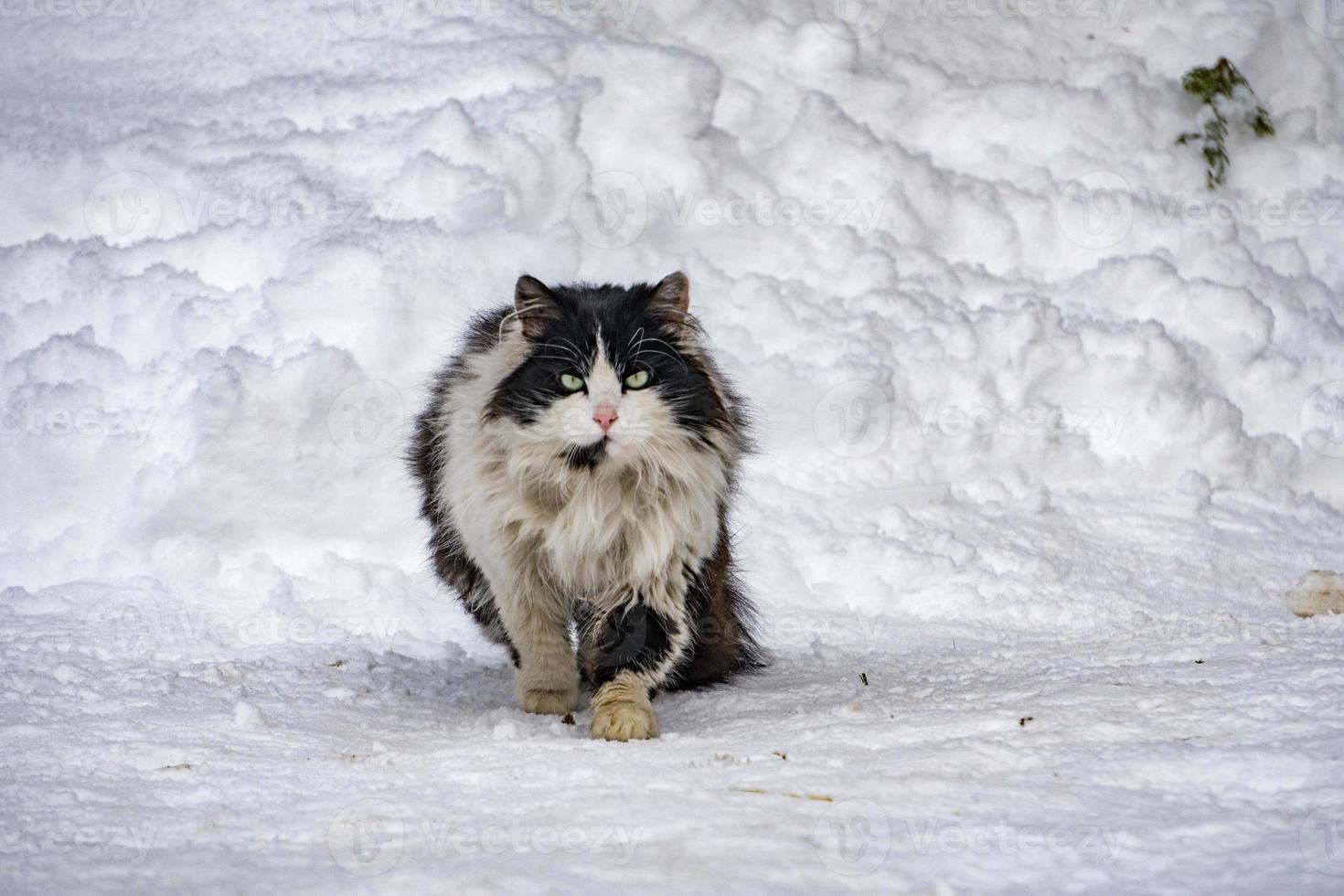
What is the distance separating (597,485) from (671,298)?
517mm

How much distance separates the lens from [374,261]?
5.61 m

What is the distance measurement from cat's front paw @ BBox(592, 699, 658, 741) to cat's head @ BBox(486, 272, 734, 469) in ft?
1.93

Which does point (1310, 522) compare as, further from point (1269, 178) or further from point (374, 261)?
point (374, 261)

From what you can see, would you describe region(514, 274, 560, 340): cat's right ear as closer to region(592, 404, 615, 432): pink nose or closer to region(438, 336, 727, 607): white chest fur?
region(438, 336, 727, 607): white chest fur

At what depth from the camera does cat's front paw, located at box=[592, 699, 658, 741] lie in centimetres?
293

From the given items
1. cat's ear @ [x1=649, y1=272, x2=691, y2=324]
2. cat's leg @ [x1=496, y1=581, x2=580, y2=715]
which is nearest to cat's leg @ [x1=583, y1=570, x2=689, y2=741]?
cat's leg @ [x1=496, y1=581, x2=580, y2=715]

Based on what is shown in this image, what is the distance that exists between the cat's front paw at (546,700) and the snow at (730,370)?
0.18 m

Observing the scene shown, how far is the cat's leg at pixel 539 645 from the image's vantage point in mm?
3348

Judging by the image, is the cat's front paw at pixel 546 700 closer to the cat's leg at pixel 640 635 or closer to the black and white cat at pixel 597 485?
the black and white cat at pixel 597 485

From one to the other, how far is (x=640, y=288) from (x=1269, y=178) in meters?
4.79

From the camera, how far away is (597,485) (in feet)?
10.4

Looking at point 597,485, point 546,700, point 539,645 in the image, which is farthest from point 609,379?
point 546,700

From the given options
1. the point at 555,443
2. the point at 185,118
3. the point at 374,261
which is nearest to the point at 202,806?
the point at 555,443

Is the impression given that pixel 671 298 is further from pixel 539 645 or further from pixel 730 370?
pixel 730 370
